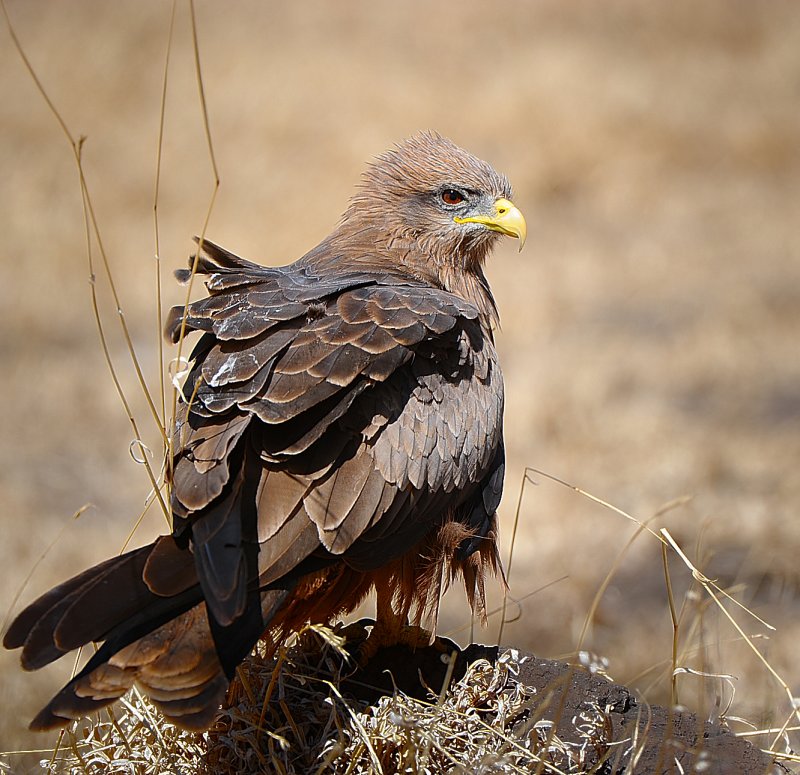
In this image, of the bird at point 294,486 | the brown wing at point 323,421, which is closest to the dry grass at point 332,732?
the bird at point 294,486

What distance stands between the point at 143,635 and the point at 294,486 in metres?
0.59

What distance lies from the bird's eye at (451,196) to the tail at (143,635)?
2.18 metres

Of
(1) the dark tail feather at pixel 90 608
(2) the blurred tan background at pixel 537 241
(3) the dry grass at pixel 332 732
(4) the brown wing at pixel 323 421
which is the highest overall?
(2) the blurred tan background at pixel 537 241

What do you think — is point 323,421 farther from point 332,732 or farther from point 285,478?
point 332,732

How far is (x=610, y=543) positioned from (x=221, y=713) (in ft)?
17.1

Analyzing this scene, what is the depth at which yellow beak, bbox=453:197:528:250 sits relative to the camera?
438 centimetres

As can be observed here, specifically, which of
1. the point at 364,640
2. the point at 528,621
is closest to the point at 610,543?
the point at 528,621

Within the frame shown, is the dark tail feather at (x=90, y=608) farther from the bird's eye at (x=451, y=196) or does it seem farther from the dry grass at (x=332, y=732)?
the bird's eye at (x=451, y=196)

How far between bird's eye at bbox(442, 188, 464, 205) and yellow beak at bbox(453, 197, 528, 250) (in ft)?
0.24

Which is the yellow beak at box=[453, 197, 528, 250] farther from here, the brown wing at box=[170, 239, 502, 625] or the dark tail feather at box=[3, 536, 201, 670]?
the dark tail feather at box=[3, 536, 201, 670]

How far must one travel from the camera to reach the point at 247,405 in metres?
3.01

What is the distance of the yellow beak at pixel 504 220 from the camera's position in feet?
14.4

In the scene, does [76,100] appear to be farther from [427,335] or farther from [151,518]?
[427,335]

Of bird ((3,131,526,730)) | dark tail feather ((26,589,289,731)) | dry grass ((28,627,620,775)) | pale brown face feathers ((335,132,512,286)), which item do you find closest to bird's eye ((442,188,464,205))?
pale brown face feathers ((335,132,512,286))
